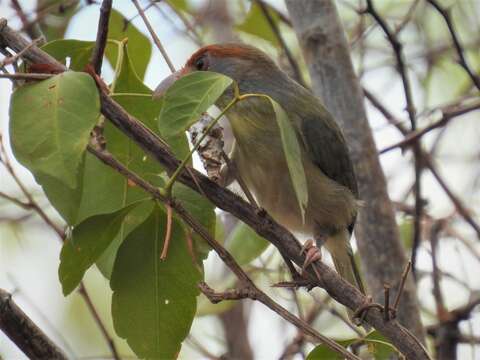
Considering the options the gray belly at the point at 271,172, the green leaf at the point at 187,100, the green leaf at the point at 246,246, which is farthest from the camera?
the green leaf at the point at 246,246

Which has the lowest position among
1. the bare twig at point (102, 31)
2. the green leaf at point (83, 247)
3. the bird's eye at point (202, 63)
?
the green leaf at point (83, 247)

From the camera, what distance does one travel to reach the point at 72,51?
2305 millimetres

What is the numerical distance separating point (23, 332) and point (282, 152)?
119cm

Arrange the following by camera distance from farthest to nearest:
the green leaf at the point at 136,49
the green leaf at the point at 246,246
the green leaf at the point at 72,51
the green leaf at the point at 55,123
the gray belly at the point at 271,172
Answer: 1. the green leaf at the point at 246,246
2. the gray belly at the point at 271,172
3. the green leaf at the point at 136,49
4. the green leaf at the point at 72,51
5. the green leaf at the point at 55,123

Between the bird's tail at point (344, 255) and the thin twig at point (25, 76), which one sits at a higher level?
the bird's tail at point (344, 255)

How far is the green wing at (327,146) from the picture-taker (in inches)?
128

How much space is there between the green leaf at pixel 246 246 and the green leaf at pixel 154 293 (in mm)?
1026

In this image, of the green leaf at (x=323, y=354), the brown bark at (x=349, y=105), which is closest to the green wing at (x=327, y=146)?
the brown bark at (x=349, y=105)

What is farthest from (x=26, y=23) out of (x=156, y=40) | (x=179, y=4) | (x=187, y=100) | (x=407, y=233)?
(x=407, y=233)

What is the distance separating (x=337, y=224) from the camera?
3.53m

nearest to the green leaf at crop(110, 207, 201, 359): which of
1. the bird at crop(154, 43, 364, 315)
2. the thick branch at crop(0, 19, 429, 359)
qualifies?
the thick branch at crop(0, 19, 429, 359)

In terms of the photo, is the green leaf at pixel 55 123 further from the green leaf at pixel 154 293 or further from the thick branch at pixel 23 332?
the thick branch at pixel 23 332

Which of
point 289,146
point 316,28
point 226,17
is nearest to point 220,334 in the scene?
point 226,17

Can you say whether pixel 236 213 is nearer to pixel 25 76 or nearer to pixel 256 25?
pixel 25 76
